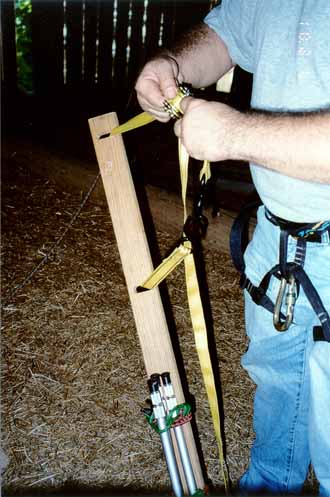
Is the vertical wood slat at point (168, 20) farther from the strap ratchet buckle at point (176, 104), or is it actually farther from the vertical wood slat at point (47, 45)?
the strap ratchet buckle at point (176, 104)

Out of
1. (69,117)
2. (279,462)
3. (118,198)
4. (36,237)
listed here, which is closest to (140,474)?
(279,462)

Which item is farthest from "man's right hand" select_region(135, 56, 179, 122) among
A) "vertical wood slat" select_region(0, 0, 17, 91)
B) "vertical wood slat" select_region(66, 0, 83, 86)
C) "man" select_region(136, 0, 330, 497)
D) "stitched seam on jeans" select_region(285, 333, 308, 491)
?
"vertical wood slat" select_region(66, 0, 83, 86)

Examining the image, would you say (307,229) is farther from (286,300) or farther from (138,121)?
(138,121)

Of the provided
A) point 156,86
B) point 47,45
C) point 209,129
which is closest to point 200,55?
point 156,86

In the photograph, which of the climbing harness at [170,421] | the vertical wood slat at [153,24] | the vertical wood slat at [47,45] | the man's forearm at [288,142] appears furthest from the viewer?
the vertical wood slat at [153,24]

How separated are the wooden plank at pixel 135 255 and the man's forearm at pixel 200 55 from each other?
283mm

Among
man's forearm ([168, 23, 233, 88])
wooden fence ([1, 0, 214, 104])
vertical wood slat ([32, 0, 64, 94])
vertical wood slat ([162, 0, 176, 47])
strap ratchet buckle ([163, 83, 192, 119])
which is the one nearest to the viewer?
strap ratchet buckle ([163, 83, 192, 119])

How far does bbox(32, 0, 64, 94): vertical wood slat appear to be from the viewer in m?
5.81

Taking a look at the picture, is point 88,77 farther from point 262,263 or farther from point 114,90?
point 262,263

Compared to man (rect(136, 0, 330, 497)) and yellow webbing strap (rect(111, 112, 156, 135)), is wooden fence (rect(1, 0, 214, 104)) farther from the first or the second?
yellow webbing strap (rect(111, 112, 156, 135))

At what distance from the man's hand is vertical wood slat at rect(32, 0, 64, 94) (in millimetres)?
5516

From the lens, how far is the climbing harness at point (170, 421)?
1276mm

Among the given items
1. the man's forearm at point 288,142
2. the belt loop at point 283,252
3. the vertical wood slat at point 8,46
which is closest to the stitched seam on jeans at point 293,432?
the belt loop at point 283,252

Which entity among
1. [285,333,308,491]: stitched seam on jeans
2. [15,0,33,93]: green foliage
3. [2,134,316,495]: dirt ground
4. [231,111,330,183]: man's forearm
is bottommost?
[2,134,316,495]: dirt ground
